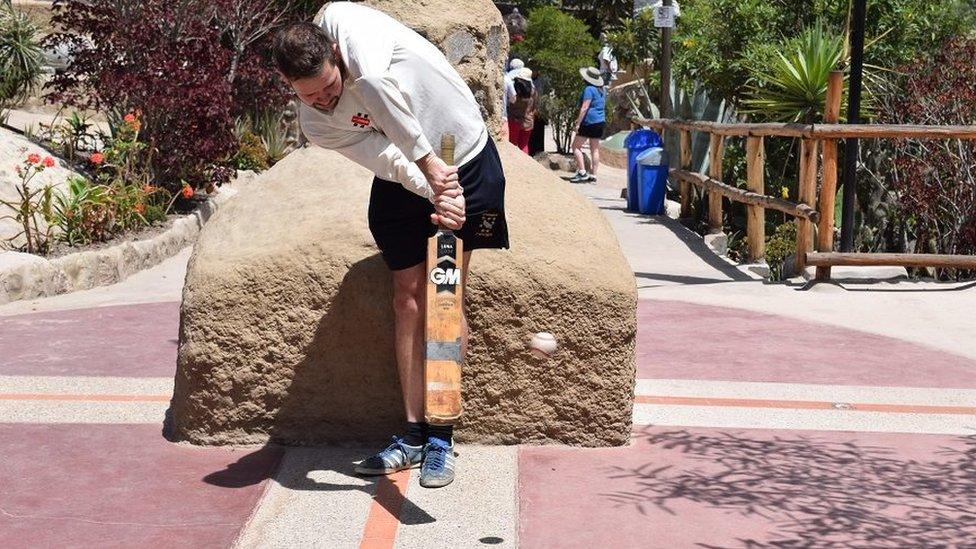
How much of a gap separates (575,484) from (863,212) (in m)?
9.56

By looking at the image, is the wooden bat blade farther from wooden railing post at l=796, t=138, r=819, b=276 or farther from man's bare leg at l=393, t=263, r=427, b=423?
wooden railing post at l=796, t=138, r=819, b=276

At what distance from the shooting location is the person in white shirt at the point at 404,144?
425 centimetres

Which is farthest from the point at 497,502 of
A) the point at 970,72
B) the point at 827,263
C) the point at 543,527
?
the point at 970,72

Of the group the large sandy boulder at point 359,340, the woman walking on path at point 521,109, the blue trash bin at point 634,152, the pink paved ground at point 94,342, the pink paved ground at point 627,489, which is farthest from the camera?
the woman walking on path at point 521,109

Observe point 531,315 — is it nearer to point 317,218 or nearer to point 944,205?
point 317,218

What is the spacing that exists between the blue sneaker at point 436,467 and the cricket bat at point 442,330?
29 cm

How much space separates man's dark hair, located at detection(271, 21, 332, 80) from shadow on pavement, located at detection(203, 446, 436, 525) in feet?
4.83

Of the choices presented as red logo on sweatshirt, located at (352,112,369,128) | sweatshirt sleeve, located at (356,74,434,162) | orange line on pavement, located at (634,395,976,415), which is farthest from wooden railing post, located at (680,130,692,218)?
sweatshirt sleeve, located at (356,74,434,162)

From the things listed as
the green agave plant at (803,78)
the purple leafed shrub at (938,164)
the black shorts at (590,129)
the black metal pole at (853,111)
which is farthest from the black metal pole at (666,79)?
the black metal pole at (853,111)

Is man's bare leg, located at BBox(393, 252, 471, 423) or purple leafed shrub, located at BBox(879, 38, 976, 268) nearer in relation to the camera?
man's bare leg, located at BBox(393, 252, 471, 423)

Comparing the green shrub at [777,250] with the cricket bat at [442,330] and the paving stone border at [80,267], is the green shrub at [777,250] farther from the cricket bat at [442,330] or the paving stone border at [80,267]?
the cricket bat at [442,330]

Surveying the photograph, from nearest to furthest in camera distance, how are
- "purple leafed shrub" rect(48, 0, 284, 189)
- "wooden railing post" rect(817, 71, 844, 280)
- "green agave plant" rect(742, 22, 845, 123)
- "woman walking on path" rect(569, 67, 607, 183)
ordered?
"wooden railing post" rect(817, 71, 844, 280)
"purple leafed shrub" rect(48, 0, 284, 189)
"green agave plant" rect(742, 22, 845, 123)
"woman walking on path" rect(569, 67, 607, 183)

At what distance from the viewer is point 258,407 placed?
5.15 metres

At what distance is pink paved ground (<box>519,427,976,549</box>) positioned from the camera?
4289 millimetres
